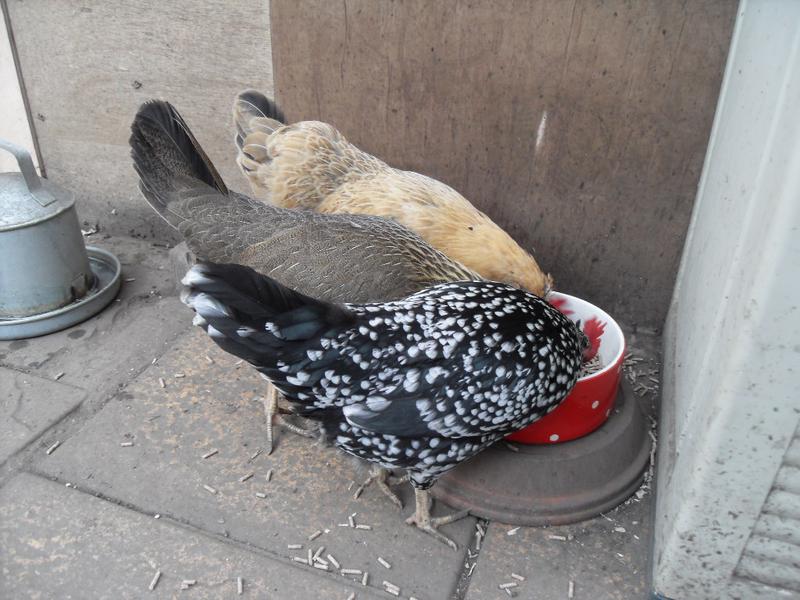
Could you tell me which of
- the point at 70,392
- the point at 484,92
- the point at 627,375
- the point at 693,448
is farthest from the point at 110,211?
the point at 693,448

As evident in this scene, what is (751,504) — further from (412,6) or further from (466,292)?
(412,6)

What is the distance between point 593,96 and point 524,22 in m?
0.41

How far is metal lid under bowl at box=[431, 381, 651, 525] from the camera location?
79.0 inches

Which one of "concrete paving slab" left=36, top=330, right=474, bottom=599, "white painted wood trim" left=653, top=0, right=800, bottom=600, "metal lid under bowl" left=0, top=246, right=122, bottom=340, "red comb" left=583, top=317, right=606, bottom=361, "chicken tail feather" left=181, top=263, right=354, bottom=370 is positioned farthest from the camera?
"metal lid under bowl" left=0, top=246, right=122, bottom=340

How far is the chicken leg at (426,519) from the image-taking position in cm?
198

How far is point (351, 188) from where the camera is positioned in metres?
2.58

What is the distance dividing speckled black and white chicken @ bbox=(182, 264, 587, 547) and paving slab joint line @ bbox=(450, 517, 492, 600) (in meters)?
0.27

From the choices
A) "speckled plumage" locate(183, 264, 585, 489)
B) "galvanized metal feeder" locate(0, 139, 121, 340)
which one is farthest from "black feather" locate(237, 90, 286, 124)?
"speckled plumage" locate(183, 264, 585, 489)

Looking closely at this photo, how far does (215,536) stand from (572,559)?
1098 millimetres

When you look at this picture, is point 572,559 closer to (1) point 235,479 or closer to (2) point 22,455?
(1) point 235,479

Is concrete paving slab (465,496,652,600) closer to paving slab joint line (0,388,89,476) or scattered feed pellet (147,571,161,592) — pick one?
scattered feed pellet (147,571,161,592)

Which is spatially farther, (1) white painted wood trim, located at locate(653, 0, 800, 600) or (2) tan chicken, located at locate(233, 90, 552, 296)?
(2) tan chicken, located at locate(233, 90, 552, 296)

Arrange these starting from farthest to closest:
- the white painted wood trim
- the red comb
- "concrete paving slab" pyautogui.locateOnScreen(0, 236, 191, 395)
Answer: "concrete paving slab" pyautogui.locateOnScreen(0, 236, 191, 395) < the red comb < the white painted wood trim

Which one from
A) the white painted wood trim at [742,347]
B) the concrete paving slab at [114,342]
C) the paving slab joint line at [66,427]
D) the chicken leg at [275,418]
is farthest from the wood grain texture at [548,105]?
the paving slab joint line at [66,427]
